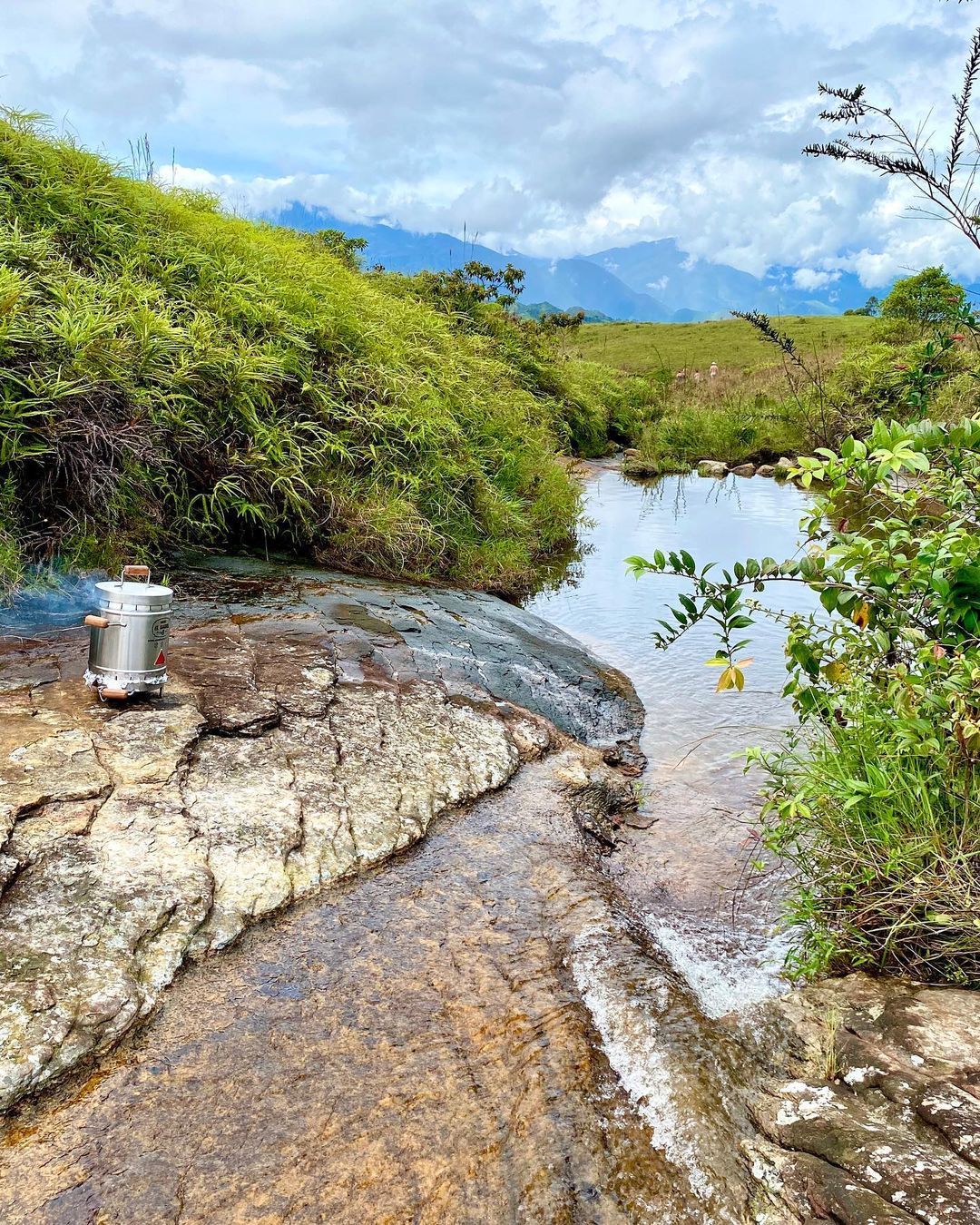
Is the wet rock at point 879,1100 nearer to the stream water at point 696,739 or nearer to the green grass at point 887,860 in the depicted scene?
the green grass at point 887,860

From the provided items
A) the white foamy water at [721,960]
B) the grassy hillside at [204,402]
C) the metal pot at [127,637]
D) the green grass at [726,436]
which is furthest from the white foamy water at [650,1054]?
the green grass at [726,436]

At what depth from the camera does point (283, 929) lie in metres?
2.97

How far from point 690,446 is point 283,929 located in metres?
20.2

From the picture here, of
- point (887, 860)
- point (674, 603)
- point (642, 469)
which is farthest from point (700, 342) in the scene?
point (887, 860)

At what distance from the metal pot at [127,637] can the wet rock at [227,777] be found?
0.14 metres

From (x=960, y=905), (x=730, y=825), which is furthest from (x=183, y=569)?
(x=960, y=905)

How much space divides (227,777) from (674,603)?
249 inches

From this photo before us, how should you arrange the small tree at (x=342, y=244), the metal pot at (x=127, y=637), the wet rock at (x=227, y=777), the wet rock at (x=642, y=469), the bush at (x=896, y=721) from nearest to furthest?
the wet rock at (x=227, y=777), the bush at (x=896, y=721), the metal pot at (x=127, y=637), the small tree at (x=342, y=244), the wet rock at (x=642, y=469)

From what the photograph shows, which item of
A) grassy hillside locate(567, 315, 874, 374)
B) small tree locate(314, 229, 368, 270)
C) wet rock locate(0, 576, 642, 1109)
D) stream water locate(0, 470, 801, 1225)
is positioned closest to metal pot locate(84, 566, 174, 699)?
wet rock locate(0, 576, 642, 1109)

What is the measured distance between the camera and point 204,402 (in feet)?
22.5

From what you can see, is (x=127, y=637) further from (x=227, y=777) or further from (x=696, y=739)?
(x=696, y=739)

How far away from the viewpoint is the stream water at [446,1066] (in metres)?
2.00

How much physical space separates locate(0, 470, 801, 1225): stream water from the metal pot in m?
1.53

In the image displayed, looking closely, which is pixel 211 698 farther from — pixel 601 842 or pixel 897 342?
pixel 897 342
